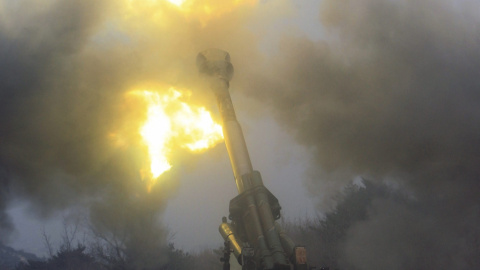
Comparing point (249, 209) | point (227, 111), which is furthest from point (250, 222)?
point (227, 111)

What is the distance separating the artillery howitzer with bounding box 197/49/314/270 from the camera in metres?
9.59

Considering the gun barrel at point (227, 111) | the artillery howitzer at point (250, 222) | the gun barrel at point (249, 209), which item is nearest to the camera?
the artillery howitzer at point (250, 222)

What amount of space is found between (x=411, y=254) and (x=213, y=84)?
1694 centimetres

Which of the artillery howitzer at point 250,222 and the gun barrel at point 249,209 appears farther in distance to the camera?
the gun barrel at point 249,209

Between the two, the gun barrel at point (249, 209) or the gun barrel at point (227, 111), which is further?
the gun barrel at point (227, 111)

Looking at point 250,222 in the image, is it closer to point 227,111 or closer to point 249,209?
point 249,209

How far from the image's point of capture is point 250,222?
10648 millimetres

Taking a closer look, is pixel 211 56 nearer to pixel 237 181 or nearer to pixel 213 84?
pixel 213 84

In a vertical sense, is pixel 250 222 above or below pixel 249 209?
below

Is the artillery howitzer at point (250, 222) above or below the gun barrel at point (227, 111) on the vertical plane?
below

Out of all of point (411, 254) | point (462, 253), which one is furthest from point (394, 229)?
point (462, 253)

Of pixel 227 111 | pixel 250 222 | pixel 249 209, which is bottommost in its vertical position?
pixel 250 222

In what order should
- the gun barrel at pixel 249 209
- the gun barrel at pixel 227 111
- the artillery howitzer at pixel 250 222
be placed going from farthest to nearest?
the gun barrel at pixel 227 111
the gun barrel at pixel 249 209
the artillery howitzer at pixel 250 222

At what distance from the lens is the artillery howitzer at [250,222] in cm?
959
